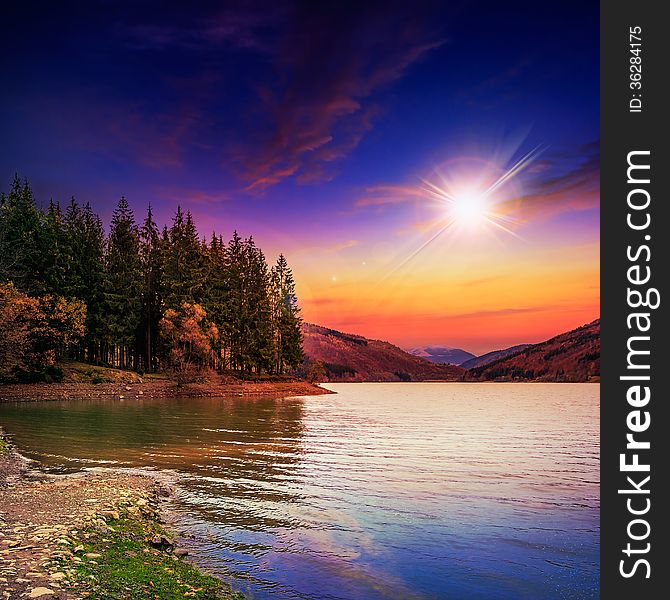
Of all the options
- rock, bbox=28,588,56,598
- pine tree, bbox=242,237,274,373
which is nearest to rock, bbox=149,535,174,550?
rock, bbox=28,588,56,598

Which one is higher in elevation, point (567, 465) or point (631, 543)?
point (631, 543)

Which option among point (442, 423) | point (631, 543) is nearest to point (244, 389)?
point (442, 423)

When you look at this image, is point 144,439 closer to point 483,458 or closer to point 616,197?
point 483,458

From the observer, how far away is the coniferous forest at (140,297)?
7206 centimetres

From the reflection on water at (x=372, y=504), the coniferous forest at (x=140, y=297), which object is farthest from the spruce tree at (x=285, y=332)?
the reflection on water at (x=372, y=504)

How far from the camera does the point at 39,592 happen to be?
780 cm

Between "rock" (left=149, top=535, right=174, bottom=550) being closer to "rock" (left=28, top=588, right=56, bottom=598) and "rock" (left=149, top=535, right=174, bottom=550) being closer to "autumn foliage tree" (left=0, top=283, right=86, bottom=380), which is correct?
"rock" (left=28, top=588, right=56, bottom=598)

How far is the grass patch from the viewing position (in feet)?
28.8

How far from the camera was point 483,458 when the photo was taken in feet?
88.2

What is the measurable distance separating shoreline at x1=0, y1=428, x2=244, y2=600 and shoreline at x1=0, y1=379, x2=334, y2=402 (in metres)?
49.6

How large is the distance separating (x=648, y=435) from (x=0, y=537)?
471 inches

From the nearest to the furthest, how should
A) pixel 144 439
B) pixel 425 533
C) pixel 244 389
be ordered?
1. pixel 425 533
2. pixel 144 439
3. pixel 244 389

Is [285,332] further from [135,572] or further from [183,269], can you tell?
[135,572]

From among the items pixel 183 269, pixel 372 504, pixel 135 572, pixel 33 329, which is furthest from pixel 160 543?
pixel 183 269
